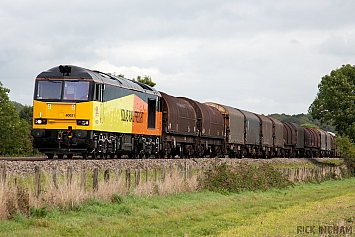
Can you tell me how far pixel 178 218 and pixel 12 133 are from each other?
58601mm

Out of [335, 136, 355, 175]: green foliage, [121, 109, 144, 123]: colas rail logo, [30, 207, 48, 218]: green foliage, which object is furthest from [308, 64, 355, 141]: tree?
[30, 207, 48, 218]: green foliage

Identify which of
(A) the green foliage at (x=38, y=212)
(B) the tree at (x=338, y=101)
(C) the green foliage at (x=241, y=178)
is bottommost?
(A) the green foliage at (x=38, y=212)

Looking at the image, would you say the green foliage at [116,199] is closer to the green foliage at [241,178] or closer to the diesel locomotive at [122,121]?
the green foliage at [241,178]

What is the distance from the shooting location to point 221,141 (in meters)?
47.0

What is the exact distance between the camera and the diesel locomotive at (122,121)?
27922 mm

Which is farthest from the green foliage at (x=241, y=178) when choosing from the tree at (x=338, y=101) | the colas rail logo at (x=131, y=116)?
the tree at (x=338, y=101)

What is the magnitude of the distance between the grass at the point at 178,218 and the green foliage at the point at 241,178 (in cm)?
283

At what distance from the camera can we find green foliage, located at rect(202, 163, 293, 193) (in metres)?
24.3

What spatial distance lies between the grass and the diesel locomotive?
874cm

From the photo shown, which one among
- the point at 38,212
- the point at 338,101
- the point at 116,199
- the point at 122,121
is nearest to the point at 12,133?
the point at 338,101

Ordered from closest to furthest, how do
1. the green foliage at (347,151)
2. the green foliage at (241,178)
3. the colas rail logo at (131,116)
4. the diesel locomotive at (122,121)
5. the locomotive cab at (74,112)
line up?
the green foliage at (241,178), the locomotive cab at (74,112), the diesel locomotive at (122,121), the colas rail logo at (131,116), the green foliage at (347,151)

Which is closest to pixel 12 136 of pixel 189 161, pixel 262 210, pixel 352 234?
pixel 189 161

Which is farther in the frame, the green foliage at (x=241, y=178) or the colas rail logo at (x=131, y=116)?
the colas rail logo at (x=131, y=116)

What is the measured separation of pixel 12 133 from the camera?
2820 inches
